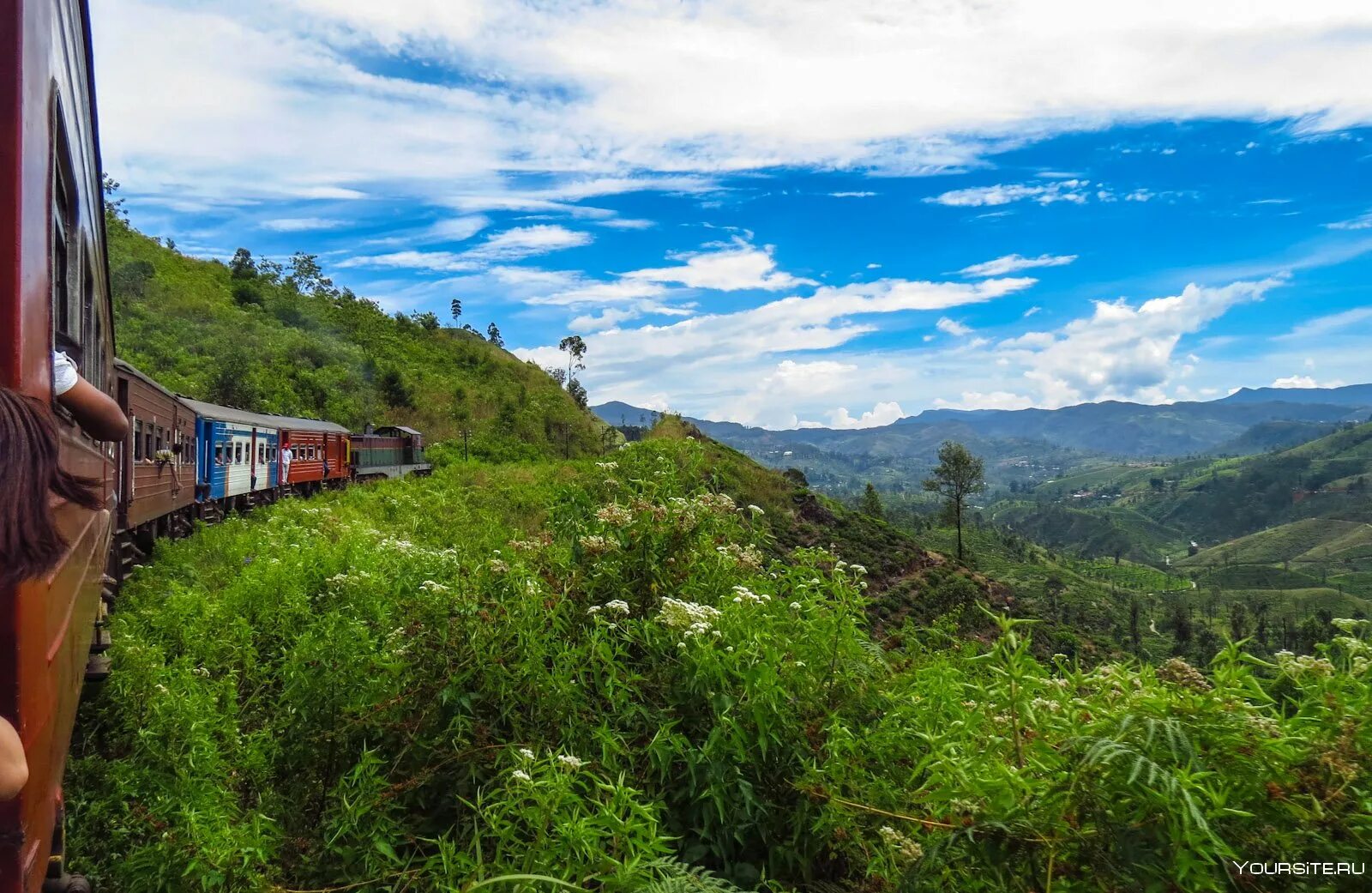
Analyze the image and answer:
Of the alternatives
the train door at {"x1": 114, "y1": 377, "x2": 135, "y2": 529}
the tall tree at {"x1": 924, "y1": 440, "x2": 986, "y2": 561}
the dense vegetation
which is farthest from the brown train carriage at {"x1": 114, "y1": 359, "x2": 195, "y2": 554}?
the tall tree at {"x1": 924, "y1": 440, "x2": 986, "y2": 561}

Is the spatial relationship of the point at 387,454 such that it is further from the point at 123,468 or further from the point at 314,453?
the point at 123,468

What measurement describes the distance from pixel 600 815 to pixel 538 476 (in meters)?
22.1

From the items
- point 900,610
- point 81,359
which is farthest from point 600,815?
point 900,610

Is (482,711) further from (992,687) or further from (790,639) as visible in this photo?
(992,687)

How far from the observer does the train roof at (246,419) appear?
49.6 ft

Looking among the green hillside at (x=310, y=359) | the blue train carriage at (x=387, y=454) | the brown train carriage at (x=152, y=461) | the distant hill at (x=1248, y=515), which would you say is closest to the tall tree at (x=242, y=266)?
the green hillside at (x=310, y=359)

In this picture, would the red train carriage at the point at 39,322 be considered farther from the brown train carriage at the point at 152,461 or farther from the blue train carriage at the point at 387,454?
the blue train carriage at the point at 387,454

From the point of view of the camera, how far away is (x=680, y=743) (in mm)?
3156

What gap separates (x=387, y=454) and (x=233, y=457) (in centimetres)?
1564

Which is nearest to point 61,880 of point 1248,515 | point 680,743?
point 680,743

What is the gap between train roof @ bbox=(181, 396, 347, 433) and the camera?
15117 millimetres

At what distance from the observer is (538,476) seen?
24094 millimetres

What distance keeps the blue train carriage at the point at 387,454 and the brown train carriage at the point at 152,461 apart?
42.0 feet

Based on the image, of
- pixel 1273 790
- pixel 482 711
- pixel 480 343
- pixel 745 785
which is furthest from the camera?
pixel 480 343
